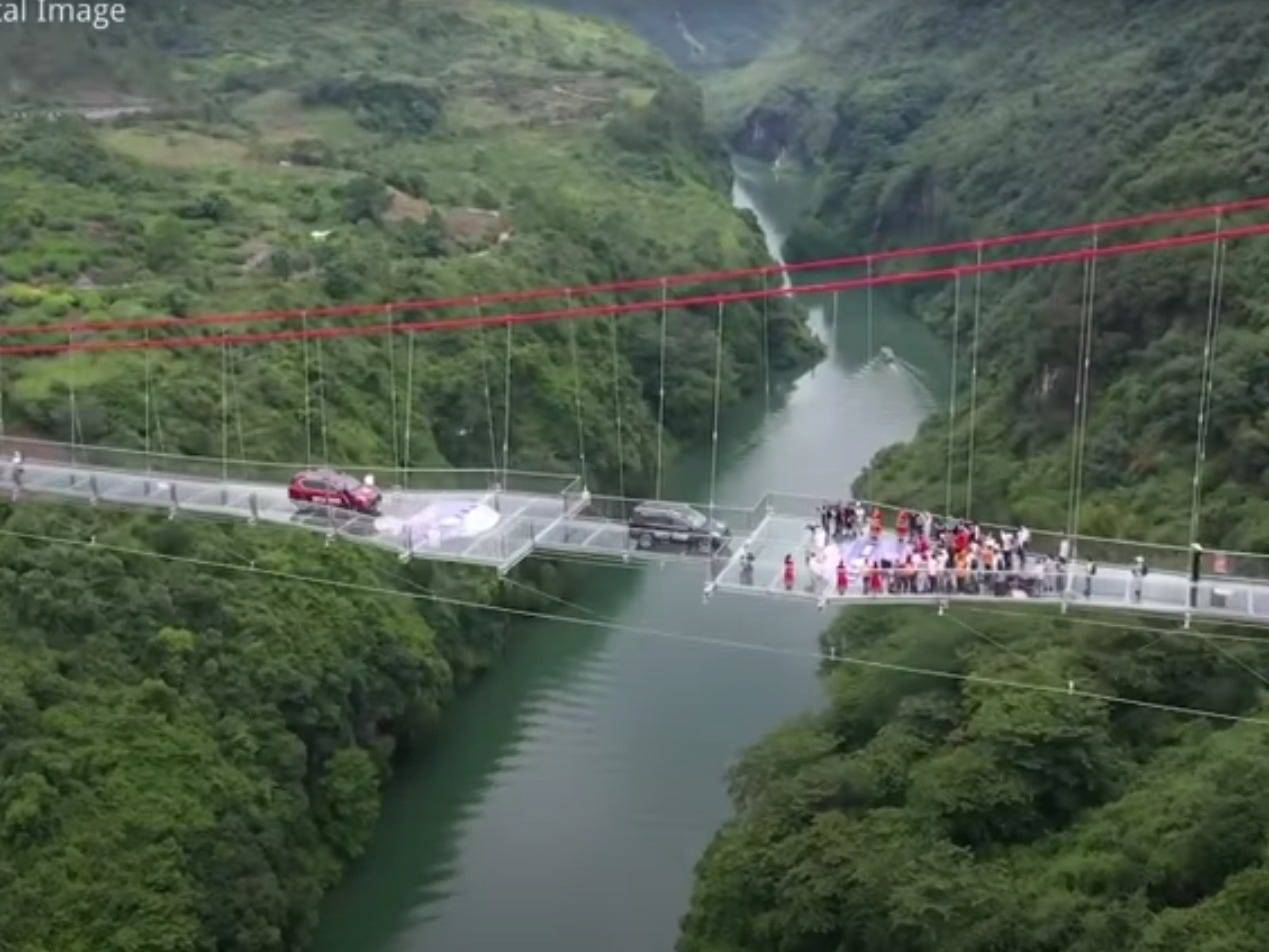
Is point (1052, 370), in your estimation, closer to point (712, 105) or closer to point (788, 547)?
point (788, 547)

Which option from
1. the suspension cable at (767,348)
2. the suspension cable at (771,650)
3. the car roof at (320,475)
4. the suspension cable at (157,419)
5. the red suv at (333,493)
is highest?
the suspension cable at (767,348)

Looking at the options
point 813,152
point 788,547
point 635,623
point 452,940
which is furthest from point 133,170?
point 813,152

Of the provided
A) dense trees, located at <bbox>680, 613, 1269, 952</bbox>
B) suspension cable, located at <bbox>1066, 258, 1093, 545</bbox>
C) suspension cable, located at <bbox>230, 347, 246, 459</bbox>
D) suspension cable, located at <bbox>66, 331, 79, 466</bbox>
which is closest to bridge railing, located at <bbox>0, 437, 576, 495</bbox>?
suspension cable, located at <bbox>66, 331, 79, 466</bbox>

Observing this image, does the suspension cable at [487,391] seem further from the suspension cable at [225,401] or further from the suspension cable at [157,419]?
the suspension cable at [157,419]

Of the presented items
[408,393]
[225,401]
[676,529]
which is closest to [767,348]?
[408,393]

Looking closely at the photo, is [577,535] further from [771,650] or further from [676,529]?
[771,650]

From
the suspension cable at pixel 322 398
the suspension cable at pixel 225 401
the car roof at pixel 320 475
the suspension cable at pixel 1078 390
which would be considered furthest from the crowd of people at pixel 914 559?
the suspension cable at pixel 322 398
